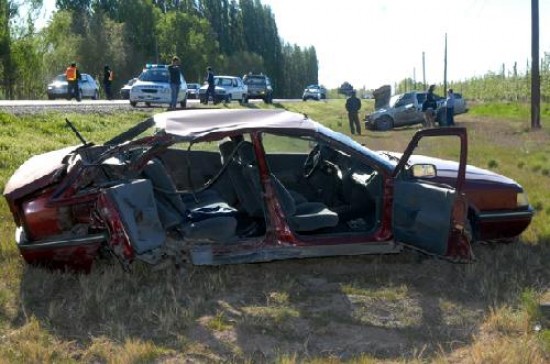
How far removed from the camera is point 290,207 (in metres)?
5.16

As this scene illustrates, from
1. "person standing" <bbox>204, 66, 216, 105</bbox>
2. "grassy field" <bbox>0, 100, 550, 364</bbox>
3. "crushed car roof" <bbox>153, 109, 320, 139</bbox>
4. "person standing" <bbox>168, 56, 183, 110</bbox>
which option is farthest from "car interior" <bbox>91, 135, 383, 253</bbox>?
"person standing" <bbox>204, 66, 216, 105</bbox>

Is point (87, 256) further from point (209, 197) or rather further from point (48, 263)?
point (209, 197)

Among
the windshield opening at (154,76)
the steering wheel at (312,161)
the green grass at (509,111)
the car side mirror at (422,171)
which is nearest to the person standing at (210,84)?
the windshield opening at (154,76)

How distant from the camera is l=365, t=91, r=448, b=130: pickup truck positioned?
25781mm

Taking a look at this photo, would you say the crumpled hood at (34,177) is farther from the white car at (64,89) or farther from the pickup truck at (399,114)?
the white car at (64,89)

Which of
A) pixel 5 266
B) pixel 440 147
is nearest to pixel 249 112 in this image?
pixel 5 266

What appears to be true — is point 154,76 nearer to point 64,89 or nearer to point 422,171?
point 64,89

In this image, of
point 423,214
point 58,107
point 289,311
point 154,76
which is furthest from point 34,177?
point 154,76

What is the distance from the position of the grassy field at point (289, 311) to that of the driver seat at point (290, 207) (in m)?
0.46

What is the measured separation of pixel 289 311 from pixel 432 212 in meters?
1.37

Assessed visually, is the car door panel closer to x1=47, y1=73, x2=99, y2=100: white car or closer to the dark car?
x1=47, y1=73, x2=99, y2=100: white car

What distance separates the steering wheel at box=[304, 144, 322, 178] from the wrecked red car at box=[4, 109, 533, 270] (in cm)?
63

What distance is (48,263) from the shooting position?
16.4 feet

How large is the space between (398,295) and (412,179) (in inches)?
38.0
